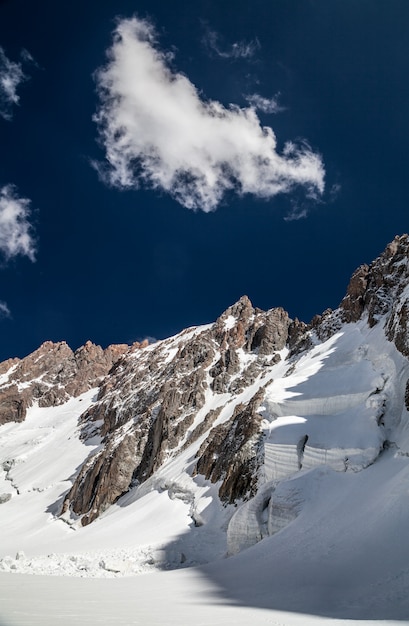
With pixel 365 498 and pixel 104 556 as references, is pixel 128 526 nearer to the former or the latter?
pixel 104 556

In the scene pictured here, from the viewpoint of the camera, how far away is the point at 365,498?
19.3m

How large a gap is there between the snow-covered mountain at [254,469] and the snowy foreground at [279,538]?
0.12m

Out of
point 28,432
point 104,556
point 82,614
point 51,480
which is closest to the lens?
point 82,614

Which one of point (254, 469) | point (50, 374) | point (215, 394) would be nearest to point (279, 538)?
point (254, 469)

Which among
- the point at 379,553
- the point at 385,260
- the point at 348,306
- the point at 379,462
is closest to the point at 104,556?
the point at 379,462

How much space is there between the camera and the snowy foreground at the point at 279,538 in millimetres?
9656

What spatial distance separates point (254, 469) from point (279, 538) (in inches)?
742

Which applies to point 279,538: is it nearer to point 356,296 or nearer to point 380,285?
point 380,285

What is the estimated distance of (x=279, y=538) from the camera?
20.5 metres

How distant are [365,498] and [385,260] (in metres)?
45.5

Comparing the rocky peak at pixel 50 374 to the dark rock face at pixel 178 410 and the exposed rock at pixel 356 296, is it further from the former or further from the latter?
the exposed rock at pixel 356 296

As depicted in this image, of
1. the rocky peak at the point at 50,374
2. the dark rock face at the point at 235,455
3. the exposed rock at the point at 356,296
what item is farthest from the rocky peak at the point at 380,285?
the rocky peak at the point at 50,374

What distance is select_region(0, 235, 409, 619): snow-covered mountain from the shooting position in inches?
601

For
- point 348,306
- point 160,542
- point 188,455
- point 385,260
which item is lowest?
point 160,542
